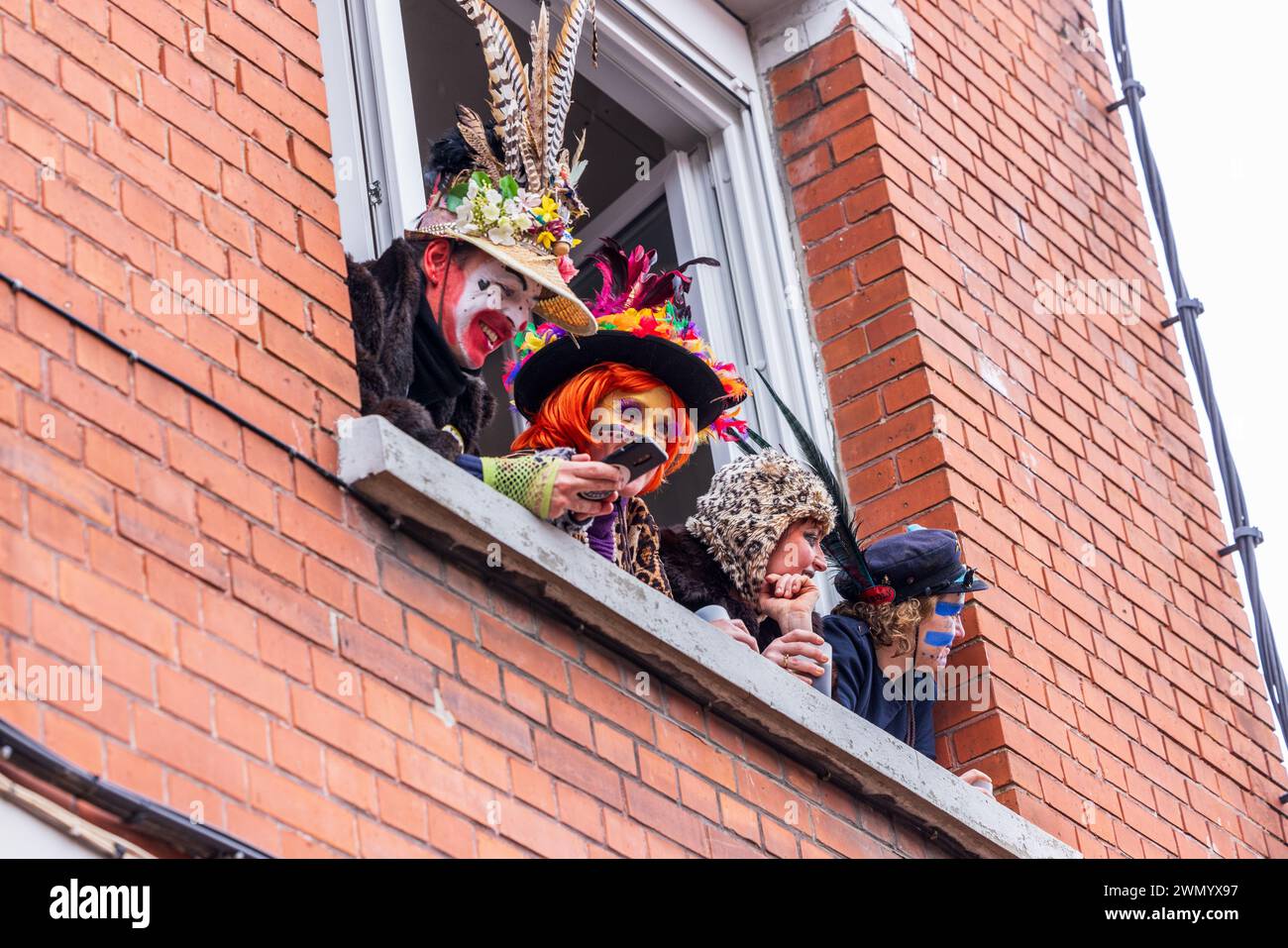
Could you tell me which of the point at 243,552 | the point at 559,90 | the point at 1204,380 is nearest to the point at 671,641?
the point at 243,552

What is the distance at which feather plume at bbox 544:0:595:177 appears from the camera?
5766mm

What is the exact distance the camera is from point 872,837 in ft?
18.3

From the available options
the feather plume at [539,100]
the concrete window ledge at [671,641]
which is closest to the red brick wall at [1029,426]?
the concrete window ledge at [671,641]

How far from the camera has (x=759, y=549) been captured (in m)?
5.90

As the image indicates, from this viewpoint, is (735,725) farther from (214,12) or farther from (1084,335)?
(1084,335)

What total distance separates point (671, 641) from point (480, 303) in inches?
34.4

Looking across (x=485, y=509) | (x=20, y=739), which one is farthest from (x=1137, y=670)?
(x=20, y=739)

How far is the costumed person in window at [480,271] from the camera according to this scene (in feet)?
16.7

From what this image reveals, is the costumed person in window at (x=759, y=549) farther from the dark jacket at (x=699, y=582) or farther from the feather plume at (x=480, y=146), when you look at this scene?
the feather plume at (x=480, y=146)

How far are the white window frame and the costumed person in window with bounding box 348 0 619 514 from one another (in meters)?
1.08

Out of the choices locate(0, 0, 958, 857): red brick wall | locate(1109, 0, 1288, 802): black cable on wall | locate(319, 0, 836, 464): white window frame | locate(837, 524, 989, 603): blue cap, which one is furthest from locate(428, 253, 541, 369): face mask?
locate(1109, 0, 1288, 802): black cable on wall

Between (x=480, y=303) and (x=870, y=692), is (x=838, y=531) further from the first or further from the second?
(x=480, y=303)

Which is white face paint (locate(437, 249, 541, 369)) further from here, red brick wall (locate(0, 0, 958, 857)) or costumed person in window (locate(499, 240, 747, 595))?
red brick wall (locate(0, 0, 958, 857))

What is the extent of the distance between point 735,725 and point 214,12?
1782mm
